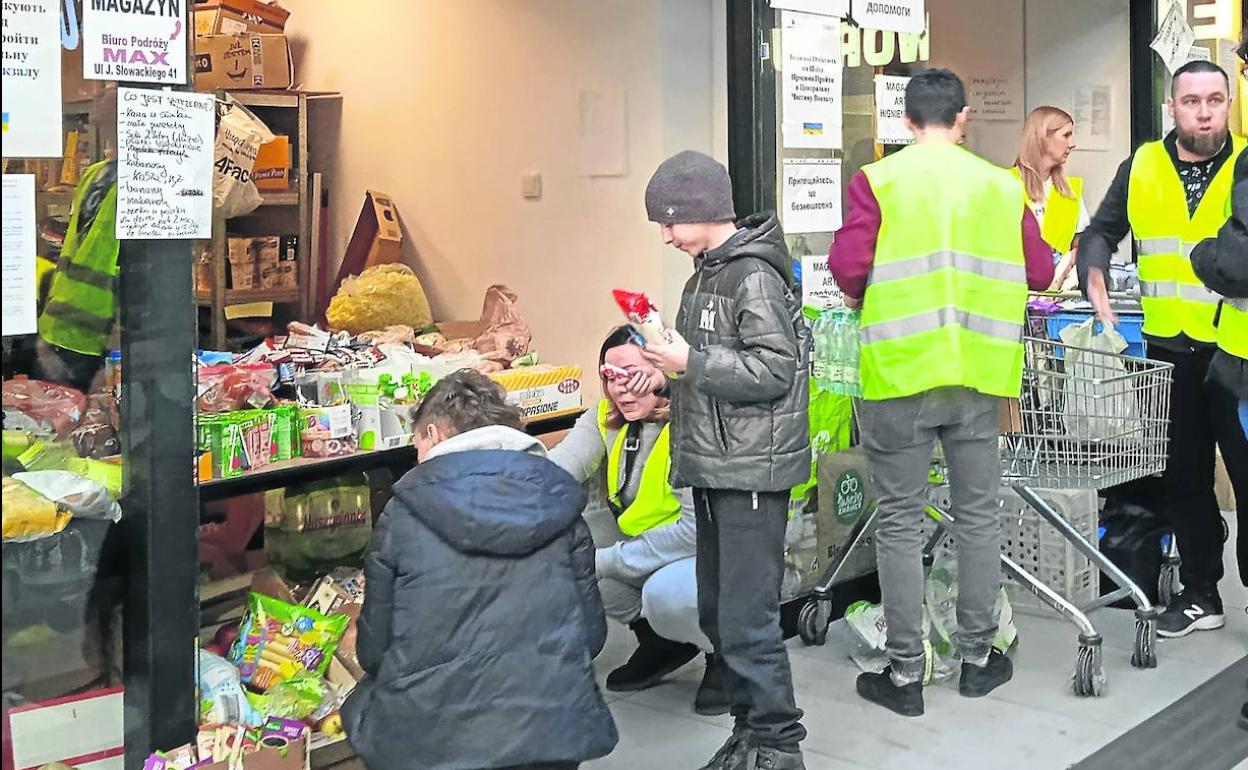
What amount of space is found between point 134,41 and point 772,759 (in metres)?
2.10

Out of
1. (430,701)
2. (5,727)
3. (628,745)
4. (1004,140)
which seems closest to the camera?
(430,701)

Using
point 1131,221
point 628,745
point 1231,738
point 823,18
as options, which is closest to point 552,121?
point 823,18

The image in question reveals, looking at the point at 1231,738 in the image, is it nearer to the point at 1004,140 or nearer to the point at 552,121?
the point at 552,121

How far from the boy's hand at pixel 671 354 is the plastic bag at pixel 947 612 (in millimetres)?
1582

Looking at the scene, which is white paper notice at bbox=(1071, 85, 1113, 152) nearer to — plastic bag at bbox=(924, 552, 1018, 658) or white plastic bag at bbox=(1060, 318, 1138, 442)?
white plastic bag at bbox=(1060, 318, 1138, 442)

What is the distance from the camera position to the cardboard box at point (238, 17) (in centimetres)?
635

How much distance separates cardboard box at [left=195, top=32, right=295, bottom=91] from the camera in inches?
254

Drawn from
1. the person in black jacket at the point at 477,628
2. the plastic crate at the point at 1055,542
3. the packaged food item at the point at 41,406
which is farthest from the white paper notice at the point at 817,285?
the packaged food item at the point at 41,406

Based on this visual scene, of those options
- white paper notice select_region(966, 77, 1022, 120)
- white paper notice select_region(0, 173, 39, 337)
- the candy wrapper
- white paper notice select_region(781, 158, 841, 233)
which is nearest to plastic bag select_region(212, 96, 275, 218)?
white paper notice select_region(781, 158, 841, 233)

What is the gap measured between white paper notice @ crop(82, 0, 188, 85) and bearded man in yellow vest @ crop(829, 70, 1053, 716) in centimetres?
180

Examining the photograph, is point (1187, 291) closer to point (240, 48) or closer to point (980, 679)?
point (980, 679)

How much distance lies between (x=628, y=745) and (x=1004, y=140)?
5.21 m

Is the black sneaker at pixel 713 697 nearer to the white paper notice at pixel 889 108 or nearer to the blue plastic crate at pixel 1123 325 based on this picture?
the blue plastic crate at pixel 1123 325

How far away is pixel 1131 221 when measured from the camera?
4.64 metres
